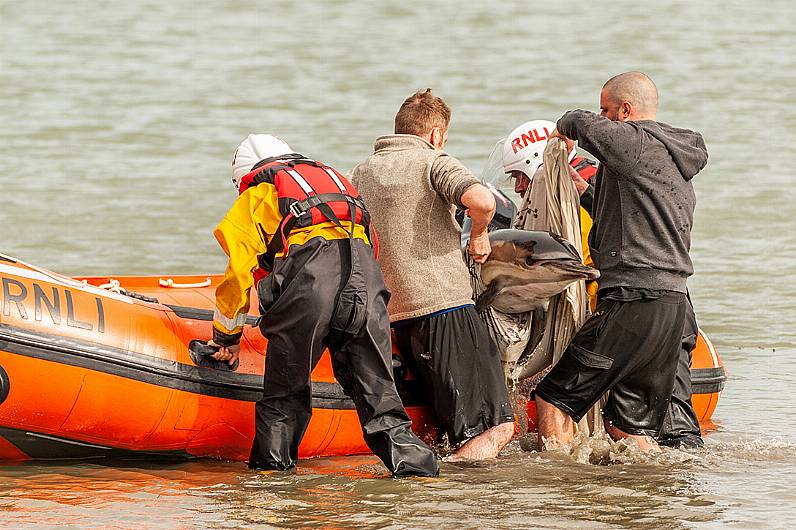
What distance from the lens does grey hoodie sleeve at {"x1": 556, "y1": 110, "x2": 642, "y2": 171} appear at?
5805mm

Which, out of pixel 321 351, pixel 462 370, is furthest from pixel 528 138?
pixel 321 351

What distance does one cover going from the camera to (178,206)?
46.1ft

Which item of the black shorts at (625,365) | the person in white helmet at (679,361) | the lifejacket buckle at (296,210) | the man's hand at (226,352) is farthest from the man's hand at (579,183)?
the man's hand at (226,352)

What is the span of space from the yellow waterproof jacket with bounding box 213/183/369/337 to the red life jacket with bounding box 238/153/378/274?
0.03m

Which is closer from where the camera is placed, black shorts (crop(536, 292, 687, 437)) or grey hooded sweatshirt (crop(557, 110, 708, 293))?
grey hooded sweatshirt (crop(557, 110, 708, 293))

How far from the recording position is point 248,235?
5758 mm

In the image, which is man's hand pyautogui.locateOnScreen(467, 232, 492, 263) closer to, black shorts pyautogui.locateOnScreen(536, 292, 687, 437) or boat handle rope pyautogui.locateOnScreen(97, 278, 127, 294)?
black shorts pyautogui.locateOnScreen(536, 292, 687, 437)

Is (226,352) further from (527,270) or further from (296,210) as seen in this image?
(527,270)

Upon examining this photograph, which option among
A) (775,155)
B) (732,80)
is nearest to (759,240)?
Result: (775,155)

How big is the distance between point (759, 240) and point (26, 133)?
1029 cm

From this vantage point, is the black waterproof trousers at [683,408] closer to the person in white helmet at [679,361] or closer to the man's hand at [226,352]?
the person in white helmet at [679,361]

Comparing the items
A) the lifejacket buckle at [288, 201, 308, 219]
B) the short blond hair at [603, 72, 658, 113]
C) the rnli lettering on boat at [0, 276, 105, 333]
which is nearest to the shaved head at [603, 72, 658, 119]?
the short blond hair at [603, 72, 658, 113]

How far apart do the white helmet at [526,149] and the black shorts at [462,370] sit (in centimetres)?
113

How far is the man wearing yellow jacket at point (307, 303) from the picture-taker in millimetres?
5707
